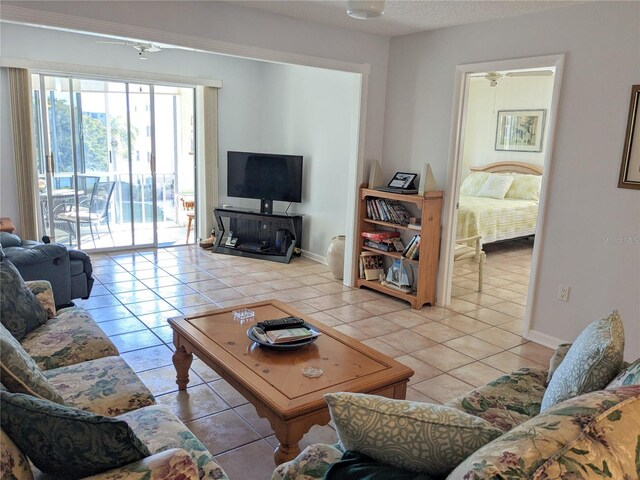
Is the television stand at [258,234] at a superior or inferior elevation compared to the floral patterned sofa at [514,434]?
inferior

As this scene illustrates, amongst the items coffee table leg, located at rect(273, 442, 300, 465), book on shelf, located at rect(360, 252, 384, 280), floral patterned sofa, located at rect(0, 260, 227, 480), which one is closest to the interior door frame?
book on shelf, located at rect(360, 252, 384, 280)

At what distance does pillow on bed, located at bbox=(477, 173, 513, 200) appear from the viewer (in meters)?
7.18

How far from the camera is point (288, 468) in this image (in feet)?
4.83

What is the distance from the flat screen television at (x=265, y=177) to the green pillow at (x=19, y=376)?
4690mm

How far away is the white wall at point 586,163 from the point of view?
124 inches

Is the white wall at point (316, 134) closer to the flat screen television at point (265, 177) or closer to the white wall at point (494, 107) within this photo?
the flat screen television at point (265, 177)

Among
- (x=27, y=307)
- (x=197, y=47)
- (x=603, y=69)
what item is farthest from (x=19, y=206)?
(x=603, y=69)

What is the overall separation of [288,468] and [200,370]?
1715 mm

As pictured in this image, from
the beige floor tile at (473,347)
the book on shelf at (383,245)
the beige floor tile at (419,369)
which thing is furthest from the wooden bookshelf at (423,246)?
the beige floor tile at (419,369)

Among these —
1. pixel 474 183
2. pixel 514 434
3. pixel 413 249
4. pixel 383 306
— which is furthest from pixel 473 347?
pixel 474 183

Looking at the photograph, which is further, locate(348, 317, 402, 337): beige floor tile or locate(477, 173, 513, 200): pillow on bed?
locate(477, 173, 513, 200): pillow on bed

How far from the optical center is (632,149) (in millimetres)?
3104

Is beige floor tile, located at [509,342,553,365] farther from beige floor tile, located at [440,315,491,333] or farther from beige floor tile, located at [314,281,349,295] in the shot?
beige floor tile, located at [314,281,349,295]

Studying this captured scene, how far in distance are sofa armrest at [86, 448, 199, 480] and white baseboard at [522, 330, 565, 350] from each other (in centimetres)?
316
